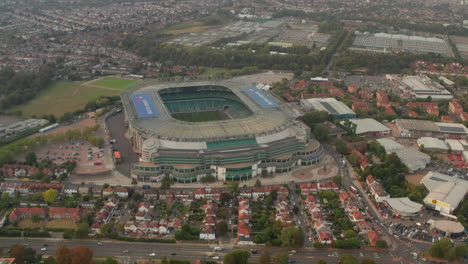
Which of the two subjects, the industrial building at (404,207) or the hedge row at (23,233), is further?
the industrial building at (404,207)

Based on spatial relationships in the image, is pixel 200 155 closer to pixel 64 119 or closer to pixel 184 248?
pixel 184 248

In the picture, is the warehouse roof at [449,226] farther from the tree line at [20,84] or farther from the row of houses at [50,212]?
the tree line at [20,84]

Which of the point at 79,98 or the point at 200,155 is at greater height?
the point at 200,155

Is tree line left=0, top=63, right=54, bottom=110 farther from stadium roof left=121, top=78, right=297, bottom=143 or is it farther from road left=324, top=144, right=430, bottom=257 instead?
road left=324, top=144, right=430, bottom=257

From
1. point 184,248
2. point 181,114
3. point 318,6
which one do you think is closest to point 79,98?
point 181,114

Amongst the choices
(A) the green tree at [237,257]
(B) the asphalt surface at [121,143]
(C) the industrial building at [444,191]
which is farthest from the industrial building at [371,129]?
(A) the green tree at [237,257]

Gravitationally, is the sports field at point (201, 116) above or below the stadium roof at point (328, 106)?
below

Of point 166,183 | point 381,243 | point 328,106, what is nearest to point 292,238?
point 381,243
